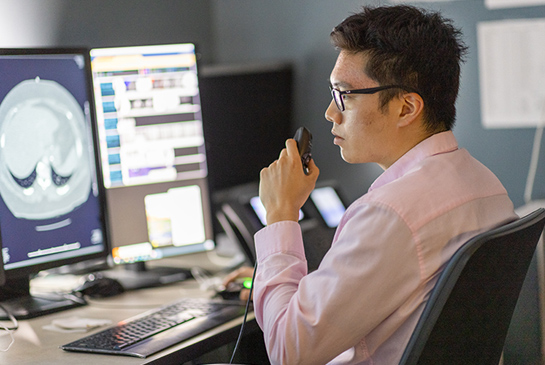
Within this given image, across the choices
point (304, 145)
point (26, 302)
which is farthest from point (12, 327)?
point (304, 145)

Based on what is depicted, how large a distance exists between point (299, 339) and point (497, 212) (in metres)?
0.40

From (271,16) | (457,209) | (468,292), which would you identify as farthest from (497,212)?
(271,16)

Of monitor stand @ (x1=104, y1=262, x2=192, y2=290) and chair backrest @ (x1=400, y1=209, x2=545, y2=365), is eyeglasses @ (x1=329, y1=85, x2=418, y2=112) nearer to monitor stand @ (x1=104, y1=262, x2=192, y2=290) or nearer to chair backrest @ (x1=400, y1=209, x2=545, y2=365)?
chair backrest @ (x1=400, y1=209, x2=545, y2=365)

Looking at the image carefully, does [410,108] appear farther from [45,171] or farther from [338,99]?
[45,171]

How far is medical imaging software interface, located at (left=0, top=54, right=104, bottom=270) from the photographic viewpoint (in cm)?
147

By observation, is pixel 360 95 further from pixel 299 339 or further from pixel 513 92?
pixel 513 92

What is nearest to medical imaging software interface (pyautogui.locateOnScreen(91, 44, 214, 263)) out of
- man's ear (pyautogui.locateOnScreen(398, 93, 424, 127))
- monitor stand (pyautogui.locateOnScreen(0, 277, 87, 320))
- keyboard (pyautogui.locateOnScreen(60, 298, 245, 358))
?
monitor stand (pyautogui.locateOnScreen(0, 277, 87, 320))

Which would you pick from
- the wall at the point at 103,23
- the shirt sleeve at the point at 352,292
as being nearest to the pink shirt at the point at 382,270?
the shirt sleeve at the point at 352,292

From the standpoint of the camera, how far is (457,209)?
1004 mm

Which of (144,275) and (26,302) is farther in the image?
(144,275)

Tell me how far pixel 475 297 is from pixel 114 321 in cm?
84

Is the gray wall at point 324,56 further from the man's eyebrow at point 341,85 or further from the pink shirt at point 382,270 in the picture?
the pink shirt at point 382,270

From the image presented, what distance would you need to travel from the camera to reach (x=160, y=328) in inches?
51.4

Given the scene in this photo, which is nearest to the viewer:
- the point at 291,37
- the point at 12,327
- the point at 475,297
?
the point at 475,297
